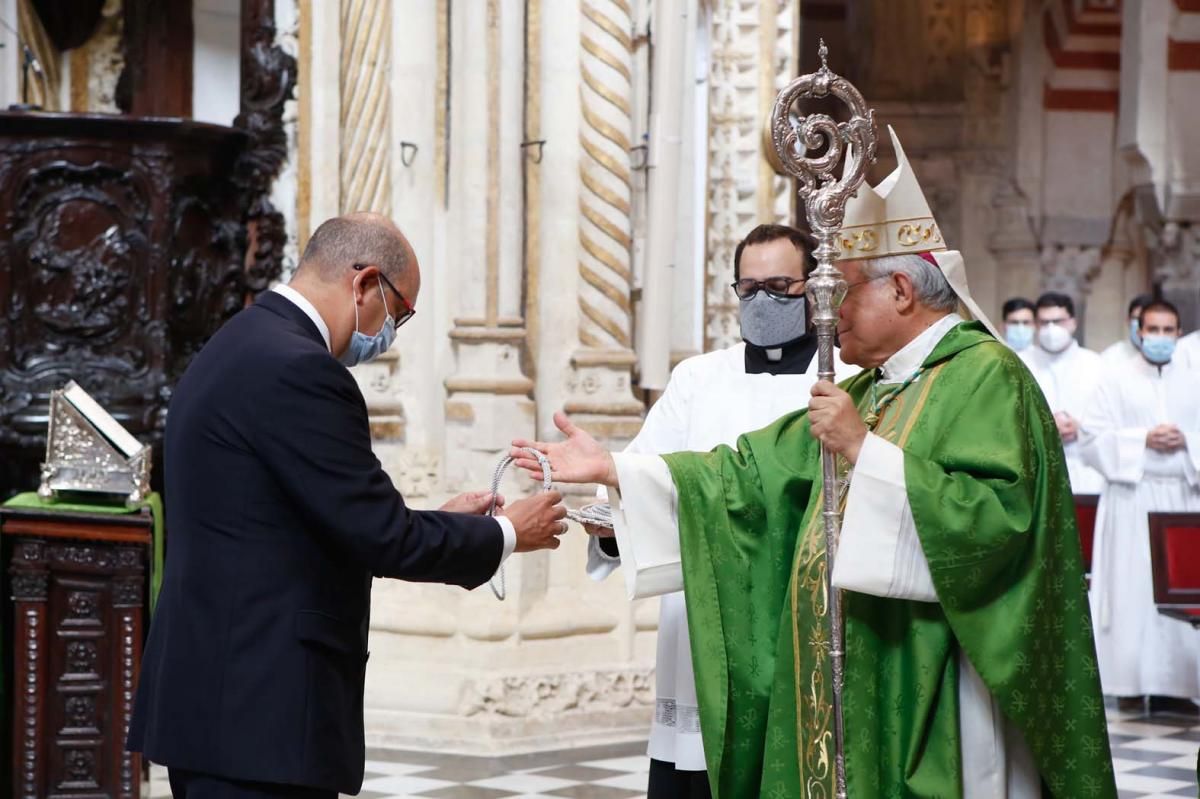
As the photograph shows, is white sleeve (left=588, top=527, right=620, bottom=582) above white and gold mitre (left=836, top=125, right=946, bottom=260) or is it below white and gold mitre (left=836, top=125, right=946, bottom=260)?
below

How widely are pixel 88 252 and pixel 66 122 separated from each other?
57 centimetres

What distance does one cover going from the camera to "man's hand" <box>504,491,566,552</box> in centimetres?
372

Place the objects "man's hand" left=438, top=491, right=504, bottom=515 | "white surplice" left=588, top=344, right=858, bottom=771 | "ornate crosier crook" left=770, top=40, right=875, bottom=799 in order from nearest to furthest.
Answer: "ornate crosier crook" left=770, top=40, right=875, bottom=799 → "man's hand" left=438, top=491, right=504, bottom=515 → "white surplice" left=588, top=344, right=858, bottom=771

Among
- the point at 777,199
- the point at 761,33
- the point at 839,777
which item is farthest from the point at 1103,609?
the point at 839,777

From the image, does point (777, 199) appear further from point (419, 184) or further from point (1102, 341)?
point (1102, 341)

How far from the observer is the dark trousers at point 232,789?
10.5 ft

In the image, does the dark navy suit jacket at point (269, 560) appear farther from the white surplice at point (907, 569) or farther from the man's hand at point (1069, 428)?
the man's hand at point (1069, 428)

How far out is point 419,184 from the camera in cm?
777

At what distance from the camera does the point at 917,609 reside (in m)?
3.51

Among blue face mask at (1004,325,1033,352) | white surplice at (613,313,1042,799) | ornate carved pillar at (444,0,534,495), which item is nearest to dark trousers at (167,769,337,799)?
white surplice at (613,313,1042,799)

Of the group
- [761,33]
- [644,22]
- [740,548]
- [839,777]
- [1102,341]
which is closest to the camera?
[839,777]

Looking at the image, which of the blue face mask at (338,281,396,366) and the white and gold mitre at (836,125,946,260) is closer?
the blue face mask at (338,281,396,366)

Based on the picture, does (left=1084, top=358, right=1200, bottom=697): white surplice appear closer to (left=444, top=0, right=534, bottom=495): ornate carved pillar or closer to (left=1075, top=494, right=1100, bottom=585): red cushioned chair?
(left=1075, top=494, right=1100, bottom=585): red cushioned chair

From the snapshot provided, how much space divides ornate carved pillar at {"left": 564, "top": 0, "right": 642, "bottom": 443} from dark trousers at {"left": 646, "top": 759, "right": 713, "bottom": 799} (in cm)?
345
